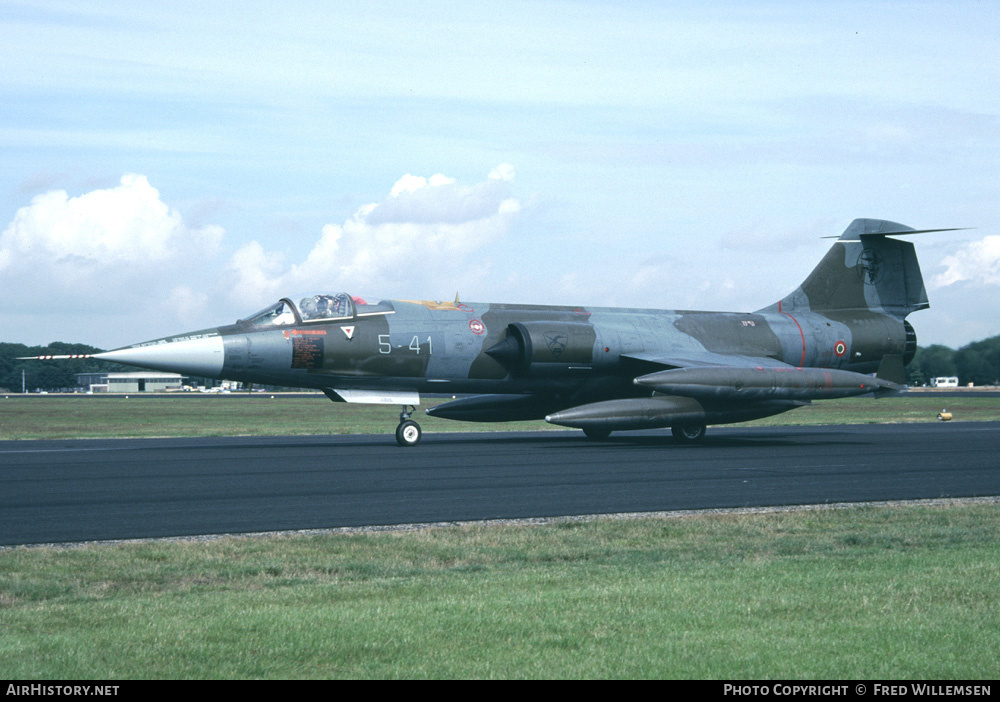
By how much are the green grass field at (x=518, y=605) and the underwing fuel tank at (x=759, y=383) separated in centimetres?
1136

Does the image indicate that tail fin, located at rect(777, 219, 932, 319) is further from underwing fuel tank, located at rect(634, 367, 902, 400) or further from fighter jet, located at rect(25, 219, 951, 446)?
underwing fuel tank, located at rect(634, 367, 902, 400)

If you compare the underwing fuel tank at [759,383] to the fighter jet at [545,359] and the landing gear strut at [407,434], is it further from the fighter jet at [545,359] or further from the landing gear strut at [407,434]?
the landing gear strut at [407,434]

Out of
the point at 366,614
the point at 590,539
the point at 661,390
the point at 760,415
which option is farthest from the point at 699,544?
the point at 760,415

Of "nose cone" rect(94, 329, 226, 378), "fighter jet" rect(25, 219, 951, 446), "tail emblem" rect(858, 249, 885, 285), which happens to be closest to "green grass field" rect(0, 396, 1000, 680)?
"nose cone" rect(94, 329, 226, 378)

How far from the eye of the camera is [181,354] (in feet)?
65.8

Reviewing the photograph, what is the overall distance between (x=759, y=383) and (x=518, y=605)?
1670 centimetres

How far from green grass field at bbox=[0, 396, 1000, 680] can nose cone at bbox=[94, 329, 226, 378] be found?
10.7 metres

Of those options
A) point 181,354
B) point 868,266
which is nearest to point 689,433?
point 868,266

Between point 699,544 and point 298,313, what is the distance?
13.6 m

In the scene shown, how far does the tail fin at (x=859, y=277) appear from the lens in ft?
92.6

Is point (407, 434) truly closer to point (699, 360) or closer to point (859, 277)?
point (699, 360)

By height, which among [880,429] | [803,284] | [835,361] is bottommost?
[880,429]

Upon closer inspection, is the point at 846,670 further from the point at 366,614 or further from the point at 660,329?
the point at 660,329

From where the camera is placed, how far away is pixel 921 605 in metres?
6.50
